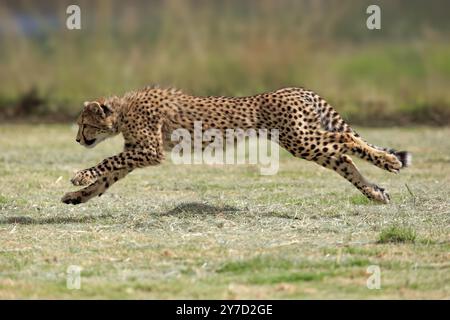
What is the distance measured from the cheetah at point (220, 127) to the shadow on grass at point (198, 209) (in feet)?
1.44

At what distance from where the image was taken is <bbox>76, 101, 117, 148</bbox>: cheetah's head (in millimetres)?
7926

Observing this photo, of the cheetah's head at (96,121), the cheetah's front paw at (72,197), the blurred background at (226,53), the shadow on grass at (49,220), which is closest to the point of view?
the shadow on grass at (49,220)

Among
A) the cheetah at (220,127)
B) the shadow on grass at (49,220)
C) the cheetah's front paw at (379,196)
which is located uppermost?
the cheetah at (220,127)

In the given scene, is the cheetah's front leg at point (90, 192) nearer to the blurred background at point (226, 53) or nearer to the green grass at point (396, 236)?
the green grass at point (396, 236)

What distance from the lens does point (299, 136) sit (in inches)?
304

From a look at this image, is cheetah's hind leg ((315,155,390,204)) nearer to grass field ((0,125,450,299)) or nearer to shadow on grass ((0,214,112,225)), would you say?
grass field ((0,125,450,299))

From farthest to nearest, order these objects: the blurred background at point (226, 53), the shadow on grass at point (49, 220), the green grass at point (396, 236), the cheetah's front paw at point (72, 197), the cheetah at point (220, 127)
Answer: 1. the blurred background at point (226, 53)
2. the cheetah at point (220, 127)
3. the cheetah's front paw at point (72, 197)
4. the shadow on grass at point (49, 220)
5. the green grass at point (396, 236)

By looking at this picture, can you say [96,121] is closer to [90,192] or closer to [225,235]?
[90,192]

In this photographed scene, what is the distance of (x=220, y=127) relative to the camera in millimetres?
7918

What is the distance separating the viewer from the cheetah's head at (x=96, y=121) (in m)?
7.93

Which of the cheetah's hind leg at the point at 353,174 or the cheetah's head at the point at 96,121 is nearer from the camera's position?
the cheetah's hind leg at the point at 353,174

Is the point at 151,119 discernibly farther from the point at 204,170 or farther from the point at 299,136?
the point at 204,170

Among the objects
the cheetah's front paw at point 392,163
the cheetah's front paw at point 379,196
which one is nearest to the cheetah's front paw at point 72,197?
the cheetah's front paw at point 379,196
